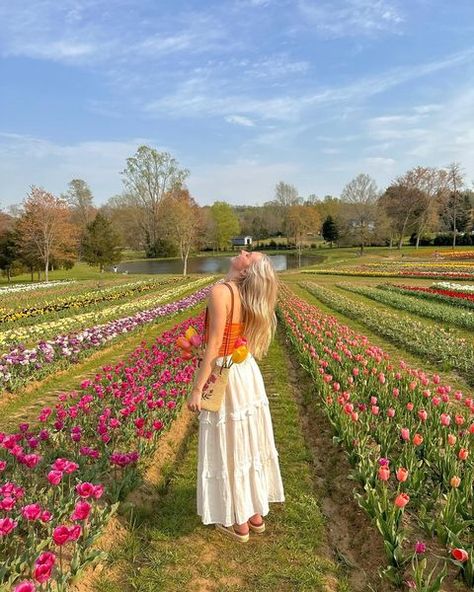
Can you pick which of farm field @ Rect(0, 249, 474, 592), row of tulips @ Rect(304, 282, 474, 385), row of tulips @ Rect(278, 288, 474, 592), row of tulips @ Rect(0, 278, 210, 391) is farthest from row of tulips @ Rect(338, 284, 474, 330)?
row of tulips @ Rect(0, 278, 210, 391)

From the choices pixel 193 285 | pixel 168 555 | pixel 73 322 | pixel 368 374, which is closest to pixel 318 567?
pixel 168 555

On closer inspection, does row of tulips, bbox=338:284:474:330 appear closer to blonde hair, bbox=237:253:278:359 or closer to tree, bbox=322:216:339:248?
blonde hair, bbox=237:253:278:359

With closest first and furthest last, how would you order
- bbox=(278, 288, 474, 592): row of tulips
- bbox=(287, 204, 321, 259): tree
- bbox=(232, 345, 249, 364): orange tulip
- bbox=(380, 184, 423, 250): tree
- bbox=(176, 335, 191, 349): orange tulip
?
bbox=(278, 288, 474, 592): row of tulips < bbox=(232, 345, 249, 364): orange tulip < bbox=(176, 335, 191, 349): orange tulip < bbox=(380, 184, 423, 250): tree < bbox=(287, 204, 321, 259): tree

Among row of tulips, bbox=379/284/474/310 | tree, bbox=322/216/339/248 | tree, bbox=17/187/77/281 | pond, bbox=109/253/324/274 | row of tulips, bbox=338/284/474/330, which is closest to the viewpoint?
row of tulips, bbox=338/284/474/330

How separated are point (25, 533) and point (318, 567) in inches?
89.1

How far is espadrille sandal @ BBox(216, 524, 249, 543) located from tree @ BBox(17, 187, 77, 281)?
35.7 m

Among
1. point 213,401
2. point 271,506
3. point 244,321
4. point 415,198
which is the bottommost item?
point 271,506

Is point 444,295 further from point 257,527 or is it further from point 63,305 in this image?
point 257,527

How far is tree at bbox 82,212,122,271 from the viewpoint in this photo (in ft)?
142

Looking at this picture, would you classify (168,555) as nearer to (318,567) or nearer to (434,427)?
(318,567)

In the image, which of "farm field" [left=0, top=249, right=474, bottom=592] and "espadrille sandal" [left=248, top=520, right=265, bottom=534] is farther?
"espadrille sandal" [left=248, top=520, right=265, bottom=534]

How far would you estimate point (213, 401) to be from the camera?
311 centimetres

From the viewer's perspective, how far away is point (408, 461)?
3.81 metres

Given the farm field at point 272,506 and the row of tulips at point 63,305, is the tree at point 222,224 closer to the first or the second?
the row of tulips at point 63,305
